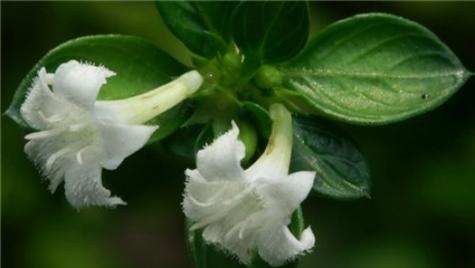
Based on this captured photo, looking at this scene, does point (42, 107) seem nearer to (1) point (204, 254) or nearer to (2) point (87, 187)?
(2) point (87, 187)

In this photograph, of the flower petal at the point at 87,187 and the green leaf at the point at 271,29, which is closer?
the flower petal at the point at 87,187

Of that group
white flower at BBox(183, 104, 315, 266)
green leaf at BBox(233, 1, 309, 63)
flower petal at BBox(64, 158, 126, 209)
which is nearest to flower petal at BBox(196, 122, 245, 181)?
white flower at BBox(183, 104, 315, 266)

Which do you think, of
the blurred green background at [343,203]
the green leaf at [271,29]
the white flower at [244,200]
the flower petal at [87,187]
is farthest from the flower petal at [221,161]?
the blurred green background at [343,203]

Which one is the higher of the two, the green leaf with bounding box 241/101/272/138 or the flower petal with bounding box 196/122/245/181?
the flower petal with bounding box 196/122/245/181

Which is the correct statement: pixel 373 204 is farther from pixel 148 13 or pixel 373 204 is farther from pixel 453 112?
pixel 148 13

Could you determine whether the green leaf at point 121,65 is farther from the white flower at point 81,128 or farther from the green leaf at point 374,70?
the green leaf at point 374,70

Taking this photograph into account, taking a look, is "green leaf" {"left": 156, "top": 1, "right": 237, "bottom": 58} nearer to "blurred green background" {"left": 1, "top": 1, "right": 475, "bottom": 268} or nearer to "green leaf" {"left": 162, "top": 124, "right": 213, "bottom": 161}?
"green leaf" {"left": 162, "top": 124, "right": 213, "bottom": 161}

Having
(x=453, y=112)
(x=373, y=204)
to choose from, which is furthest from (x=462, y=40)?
(x=373, y=204)
